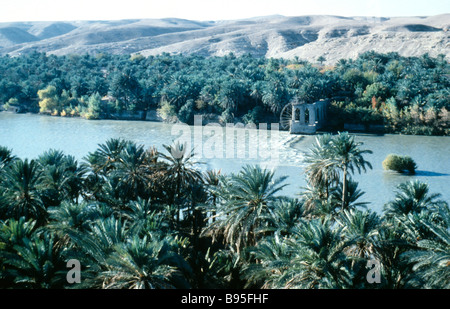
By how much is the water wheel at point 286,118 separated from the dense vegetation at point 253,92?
83 centimetres

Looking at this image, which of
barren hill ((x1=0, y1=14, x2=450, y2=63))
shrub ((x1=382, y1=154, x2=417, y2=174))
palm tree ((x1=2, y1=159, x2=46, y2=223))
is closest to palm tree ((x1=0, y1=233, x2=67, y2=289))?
palm tree ((x1=2, y1=159, x2=46, y2=223))

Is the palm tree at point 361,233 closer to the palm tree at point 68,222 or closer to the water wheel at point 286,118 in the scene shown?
the palm tree at point 68,222

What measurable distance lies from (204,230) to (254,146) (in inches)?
1099

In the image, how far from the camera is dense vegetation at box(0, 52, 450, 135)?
173ft

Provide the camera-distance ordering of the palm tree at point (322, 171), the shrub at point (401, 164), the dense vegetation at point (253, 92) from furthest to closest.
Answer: the dense vegetation at point (253, 92)
the shrub at point (401, 164)
the palm tree at point (322, 171)

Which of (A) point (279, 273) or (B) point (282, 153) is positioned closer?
(A) point (279, 273)

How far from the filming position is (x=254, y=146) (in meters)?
44.8

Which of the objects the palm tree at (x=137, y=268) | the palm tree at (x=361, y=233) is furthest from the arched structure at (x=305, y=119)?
the palm tree at (x=137, y=268)

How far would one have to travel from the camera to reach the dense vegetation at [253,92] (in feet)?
173

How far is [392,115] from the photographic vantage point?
51781 mm

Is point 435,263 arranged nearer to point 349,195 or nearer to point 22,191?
point 349,195
